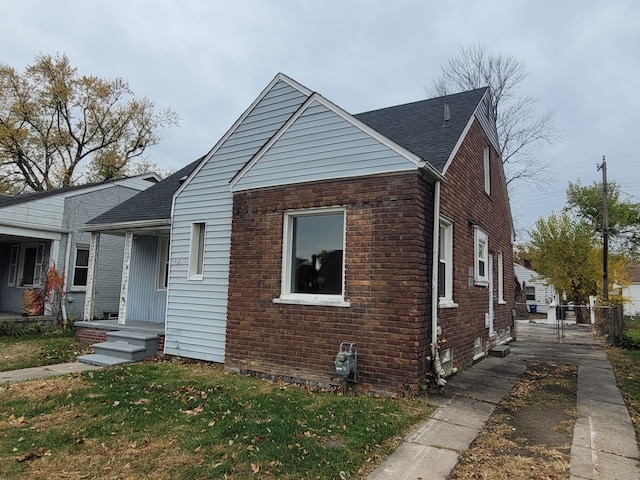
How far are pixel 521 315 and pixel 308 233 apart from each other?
28.7 m

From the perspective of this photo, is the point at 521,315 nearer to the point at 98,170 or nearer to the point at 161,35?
the point at 161,35

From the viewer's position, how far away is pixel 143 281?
11.5m

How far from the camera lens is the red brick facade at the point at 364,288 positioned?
5.94 metres

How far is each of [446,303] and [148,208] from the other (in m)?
7.99

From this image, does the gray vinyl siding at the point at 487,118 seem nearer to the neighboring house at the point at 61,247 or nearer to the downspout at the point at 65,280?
the neighboring house at the point at 61,247

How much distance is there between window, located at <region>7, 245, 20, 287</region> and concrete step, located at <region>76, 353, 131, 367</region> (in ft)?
32.0

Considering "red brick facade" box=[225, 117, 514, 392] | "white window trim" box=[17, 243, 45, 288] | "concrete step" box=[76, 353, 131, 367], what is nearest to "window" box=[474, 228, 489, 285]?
"red brick facade" box=[225, 117, 514, 392]

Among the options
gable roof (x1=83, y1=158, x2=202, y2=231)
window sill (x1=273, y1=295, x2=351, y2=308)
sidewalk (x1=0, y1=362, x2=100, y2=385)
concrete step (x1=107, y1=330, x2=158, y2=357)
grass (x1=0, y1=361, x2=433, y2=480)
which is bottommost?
sidewalk (x1=0, y1=362, x2=100, y2=385)

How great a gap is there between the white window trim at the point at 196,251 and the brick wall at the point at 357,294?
168 cm

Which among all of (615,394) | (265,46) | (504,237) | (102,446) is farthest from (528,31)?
(102,446)

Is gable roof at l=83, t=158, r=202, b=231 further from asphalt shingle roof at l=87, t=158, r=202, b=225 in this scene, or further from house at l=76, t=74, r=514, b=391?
house at l=76, t=74, r=514, b=391

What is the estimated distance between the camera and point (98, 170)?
29.7 metres

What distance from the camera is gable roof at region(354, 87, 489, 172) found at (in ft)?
24.8

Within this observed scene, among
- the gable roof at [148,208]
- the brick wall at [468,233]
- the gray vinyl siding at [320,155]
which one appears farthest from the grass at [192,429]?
the gable roof at [148,208]
